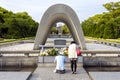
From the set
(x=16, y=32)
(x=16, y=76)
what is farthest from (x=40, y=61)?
(x=16, y=32)

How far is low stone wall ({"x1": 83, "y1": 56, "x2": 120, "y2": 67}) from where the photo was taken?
1405 cm

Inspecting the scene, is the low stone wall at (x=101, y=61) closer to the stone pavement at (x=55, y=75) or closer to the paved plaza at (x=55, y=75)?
the stone pavement at (x=55, y=75)

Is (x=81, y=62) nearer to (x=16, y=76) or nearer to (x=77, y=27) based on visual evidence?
(x=16, y=76)

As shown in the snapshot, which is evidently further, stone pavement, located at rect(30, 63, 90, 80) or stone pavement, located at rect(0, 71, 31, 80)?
stone pavement, located at rect(30, 63, 90, 80)

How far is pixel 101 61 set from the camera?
14117 millimetres

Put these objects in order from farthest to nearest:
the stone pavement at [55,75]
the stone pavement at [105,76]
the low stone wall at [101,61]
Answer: the low stone wall at [101,61]
the stone pavement at [55,75]
the stone pavement at [105,76]

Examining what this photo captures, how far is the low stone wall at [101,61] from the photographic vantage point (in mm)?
14047

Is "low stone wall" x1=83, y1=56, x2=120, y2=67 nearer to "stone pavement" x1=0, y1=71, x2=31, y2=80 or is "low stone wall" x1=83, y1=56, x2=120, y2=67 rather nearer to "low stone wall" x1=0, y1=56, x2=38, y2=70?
"low stone wall" x1=0, y1=56, x2=38, y2=70

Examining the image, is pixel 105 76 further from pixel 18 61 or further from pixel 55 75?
pixel 18 61

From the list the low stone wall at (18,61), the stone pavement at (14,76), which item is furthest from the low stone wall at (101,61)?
the stone pavement at (14,76)

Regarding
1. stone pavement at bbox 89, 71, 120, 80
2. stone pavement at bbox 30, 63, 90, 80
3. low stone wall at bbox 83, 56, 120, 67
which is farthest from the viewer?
low stone wall at bbox 83, 56, 120, 67

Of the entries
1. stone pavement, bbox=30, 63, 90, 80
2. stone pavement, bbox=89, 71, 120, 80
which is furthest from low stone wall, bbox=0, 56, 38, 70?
stone pavement, bbox=89, 71, 120, 80

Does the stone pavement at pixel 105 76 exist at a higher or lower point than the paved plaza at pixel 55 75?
higher

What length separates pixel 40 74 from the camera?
10859mm
